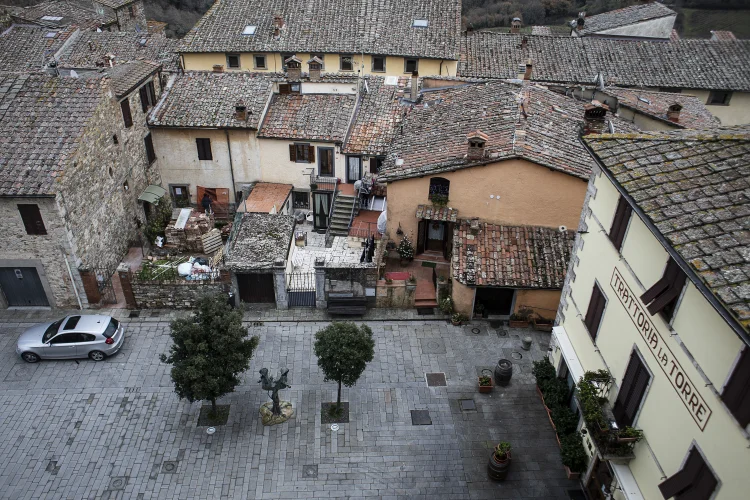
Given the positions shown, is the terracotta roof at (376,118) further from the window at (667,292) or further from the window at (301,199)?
the window at (667,292)

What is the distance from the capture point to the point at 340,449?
1880cm

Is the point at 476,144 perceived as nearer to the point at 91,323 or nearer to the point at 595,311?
the point at 595,311

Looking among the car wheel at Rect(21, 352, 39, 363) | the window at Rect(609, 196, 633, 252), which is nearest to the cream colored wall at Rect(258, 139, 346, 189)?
the car wheel at Rect(21, 352, 39, 363)

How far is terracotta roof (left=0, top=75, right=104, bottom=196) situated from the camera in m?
22.0

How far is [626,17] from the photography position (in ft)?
162

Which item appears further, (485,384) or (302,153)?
(302,153)

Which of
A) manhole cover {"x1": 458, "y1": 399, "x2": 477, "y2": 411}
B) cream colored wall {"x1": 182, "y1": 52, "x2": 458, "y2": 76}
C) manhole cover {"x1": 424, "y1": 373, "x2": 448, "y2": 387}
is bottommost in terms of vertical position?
manhole cover {"x1": 424, "y1": 373, "x2": 448, "y2": 387}

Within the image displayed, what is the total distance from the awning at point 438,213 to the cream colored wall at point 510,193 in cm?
39

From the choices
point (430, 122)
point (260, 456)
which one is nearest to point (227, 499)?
point (260, 456)

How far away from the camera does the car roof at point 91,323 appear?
21.8 metres

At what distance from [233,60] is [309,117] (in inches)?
636

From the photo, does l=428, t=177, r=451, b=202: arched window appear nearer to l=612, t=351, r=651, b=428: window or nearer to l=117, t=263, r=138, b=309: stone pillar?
l=612, t=351, r=651, b=428: window

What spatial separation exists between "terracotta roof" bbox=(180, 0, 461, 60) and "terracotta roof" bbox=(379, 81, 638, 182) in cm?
1161

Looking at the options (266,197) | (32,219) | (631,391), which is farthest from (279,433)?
(266,197)
